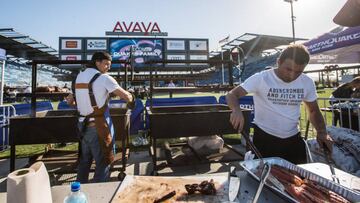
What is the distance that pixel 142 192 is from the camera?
1.38 m

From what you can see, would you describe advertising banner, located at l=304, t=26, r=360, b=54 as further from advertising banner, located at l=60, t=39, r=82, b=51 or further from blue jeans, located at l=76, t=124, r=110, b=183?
advertising banner, located at l=60, t=39, r=82, b=51

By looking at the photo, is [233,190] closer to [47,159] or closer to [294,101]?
[294,101]

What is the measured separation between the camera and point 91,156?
3104 millimetres

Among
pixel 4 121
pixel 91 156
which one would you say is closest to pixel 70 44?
pixel 4 121

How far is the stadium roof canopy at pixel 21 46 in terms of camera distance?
26733 mm

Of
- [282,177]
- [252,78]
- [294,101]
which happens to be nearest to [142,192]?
[282,177]

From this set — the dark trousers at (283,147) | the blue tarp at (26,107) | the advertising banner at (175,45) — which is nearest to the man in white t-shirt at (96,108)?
the dark trousers at (283,147)

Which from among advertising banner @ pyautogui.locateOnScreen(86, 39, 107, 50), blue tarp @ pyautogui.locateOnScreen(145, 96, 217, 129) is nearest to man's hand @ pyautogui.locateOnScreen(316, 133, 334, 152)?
blue tarp @ pyautogui.locateOnScreen(145, 96, 217, 129)

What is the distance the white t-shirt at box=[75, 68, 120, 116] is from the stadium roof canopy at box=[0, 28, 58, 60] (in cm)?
2755

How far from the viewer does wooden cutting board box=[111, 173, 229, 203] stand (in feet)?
4.22

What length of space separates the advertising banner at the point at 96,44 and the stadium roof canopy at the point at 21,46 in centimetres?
773

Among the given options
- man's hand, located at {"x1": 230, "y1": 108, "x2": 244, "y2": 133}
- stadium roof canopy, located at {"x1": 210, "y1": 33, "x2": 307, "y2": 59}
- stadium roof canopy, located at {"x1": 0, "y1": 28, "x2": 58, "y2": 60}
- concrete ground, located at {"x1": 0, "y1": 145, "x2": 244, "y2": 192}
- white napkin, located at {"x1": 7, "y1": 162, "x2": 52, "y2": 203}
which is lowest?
concrete ground, located at {"x1": 0, "y1": 145, "x2": 244, "y2": 192}

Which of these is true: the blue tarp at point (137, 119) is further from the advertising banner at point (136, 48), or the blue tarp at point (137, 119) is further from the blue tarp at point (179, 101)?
the advertising banner at point (136, 48)

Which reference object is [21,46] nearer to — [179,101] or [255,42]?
[255,42]
